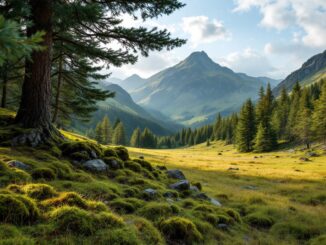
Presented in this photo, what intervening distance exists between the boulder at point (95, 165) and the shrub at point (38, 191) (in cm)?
479

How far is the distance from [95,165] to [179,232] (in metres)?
6.32

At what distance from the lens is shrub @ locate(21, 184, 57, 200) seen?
255 inches

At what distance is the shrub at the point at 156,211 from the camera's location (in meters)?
7.80

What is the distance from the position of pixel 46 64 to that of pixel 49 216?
9024 mm

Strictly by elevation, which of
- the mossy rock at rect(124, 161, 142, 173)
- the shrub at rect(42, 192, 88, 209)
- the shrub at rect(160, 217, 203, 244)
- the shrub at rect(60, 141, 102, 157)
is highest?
the shrub at rect(60, 141, 102, 157)

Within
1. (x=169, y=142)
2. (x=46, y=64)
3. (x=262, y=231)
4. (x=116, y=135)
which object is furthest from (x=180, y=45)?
(x=169, y=142)

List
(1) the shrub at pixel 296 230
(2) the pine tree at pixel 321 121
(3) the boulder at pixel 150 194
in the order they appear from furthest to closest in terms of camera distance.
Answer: (2) the pine tree at pixel 321 121 → (3) the boulder at pixel 150 194 → (1) the shrub at pixel 296 230

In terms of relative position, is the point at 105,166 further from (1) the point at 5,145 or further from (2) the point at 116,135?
(2) the point at 116,135

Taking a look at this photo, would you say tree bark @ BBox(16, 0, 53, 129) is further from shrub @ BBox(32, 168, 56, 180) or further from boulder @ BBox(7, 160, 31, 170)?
shrub @ BBox(32, 168, 56, 180)

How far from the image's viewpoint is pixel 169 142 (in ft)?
517

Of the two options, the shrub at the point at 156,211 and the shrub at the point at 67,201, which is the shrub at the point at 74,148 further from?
the shrub at the point at 67,201

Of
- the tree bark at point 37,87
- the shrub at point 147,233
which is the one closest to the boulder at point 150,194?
the shrub at point 147,233

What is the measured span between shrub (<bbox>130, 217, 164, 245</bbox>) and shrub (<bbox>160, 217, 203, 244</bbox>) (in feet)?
2.33

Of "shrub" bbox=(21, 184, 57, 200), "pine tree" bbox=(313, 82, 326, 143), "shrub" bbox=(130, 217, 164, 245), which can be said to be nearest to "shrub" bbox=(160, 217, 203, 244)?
"shrub" bbox=(130, 217, 164, 245)
